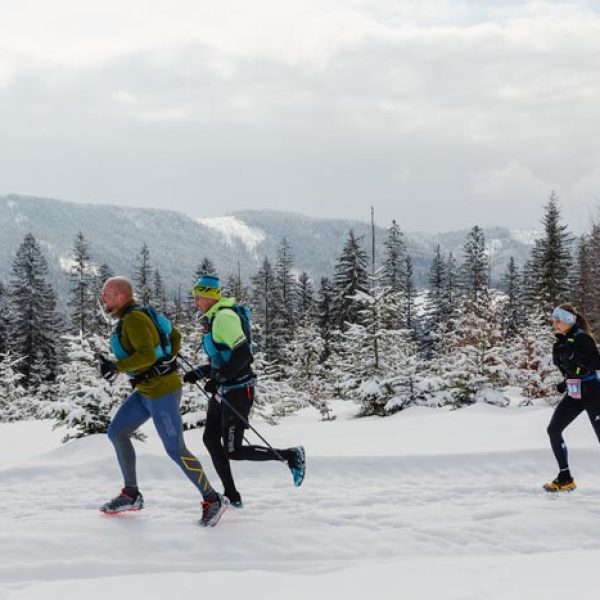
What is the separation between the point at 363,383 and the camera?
1739 centimetres

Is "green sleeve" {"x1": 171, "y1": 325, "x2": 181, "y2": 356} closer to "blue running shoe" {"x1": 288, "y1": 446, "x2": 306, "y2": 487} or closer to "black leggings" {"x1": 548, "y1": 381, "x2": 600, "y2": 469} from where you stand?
"blue running shoe" {"x1": 288, "y1": 446, "x2": 306, "y2": 487}

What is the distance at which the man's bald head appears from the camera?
18.2 ft

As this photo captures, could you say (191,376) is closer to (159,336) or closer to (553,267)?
(159,336)

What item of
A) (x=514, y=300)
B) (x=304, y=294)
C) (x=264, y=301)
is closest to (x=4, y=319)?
(x=264, y=301)

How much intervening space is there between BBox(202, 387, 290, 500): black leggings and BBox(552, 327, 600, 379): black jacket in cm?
325

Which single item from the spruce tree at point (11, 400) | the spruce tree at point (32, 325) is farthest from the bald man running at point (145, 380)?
the spruce tree at point (32, 325)

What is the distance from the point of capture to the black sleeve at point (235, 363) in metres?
5.80

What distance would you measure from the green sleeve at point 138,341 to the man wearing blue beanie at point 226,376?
0.62 m

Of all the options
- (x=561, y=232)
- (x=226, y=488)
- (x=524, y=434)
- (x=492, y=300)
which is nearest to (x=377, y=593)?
(x=226, y=488)

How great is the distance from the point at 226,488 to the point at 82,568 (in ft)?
5.77

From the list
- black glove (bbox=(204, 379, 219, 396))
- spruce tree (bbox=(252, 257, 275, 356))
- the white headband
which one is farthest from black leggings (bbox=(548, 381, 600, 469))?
spruce tree (bbox=(252, 257, 275, 356))

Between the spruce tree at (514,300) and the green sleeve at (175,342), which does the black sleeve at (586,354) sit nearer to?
the green sleeve at (175,342)

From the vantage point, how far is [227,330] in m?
5.81

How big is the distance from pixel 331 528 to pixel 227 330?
79.7 inches
